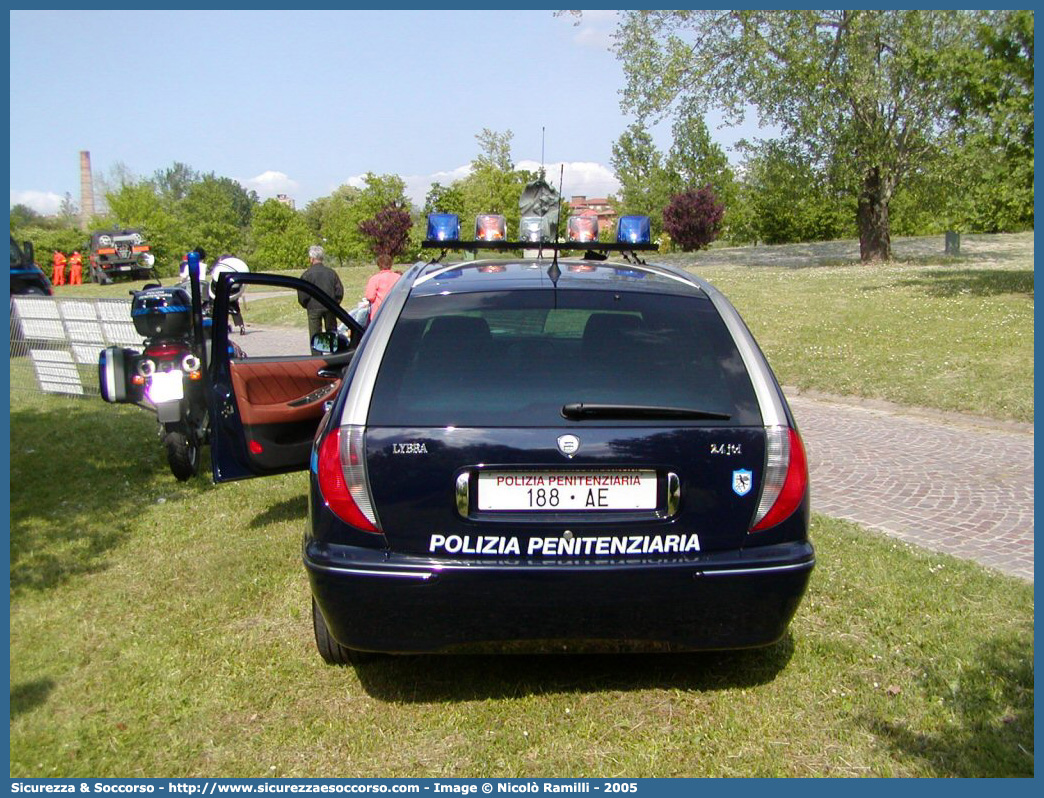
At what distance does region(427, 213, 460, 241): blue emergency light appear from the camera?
5590 millimetres

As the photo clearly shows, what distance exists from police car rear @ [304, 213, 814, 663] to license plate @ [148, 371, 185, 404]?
13.1 ft

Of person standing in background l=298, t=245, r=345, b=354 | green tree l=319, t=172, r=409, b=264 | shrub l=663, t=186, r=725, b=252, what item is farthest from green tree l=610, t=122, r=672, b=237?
person standing in background l=298, t=245, r=345, b=354

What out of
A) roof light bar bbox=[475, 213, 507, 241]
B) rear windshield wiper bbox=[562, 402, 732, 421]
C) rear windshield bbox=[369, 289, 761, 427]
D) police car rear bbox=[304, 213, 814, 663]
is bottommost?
police car rear bbox=[304, 213, 814, 663]

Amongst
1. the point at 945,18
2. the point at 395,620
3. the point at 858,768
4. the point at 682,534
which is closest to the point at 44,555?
the point at 395,620

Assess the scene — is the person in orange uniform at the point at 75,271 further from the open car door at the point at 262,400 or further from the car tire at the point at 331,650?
the car tire at the point at 331,650

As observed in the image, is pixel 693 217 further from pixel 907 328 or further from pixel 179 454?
pixel 179 454

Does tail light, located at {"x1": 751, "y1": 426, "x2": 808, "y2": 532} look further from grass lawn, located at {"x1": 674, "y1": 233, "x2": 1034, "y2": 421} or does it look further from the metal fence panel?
the metal fence panel

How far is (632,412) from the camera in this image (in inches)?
133

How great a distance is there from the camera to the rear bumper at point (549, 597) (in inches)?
130

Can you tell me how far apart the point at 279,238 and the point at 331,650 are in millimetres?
48486

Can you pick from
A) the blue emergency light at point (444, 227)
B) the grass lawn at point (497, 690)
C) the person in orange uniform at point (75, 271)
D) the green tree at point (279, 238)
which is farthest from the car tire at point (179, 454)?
Answer: the person in orange uniform at point (75, 271)

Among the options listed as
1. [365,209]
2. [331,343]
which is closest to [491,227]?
[331,343]

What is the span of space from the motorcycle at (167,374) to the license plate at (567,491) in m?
4.17

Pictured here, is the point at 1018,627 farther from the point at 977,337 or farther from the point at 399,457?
the point at 977,337
